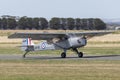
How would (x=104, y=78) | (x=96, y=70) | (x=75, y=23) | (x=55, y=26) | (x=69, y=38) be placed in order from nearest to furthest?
(x=104, y=78) < (x=96, y=70) < (x=69, y=38) < (x=55, y=26) < (x=75, y=23)

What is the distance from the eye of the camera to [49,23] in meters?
181

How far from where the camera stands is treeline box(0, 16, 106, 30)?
Answer: 175 metres

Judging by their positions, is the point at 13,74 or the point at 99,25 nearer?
the point at 13,74

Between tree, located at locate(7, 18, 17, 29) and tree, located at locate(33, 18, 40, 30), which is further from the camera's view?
tree, located at locate(7, 18, 17, 29)

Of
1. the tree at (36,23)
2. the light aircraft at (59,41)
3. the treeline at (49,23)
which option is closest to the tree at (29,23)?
the treeline at (49,23)

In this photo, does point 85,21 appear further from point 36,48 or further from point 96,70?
point 96,70

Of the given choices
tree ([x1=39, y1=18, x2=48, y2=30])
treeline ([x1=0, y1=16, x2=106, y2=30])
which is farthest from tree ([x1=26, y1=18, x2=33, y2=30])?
tree ([x1=39, y1=18, x2=48, y2=30])

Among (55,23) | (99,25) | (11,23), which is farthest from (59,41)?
(11,23)

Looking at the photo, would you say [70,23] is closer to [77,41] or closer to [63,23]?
[63,23]

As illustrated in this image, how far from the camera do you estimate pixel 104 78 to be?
19.6 m

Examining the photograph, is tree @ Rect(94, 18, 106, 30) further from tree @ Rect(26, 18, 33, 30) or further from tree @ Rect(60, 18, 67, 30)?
tree @ Rect(26, 18, 33, 30)

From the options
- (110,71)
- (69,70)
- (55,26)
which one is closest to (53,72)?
(69,70)

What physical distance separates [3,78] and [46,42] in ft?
63.2

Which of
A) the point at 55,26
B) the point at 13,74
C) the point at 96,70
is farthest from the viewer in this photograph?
the point at 55,26
